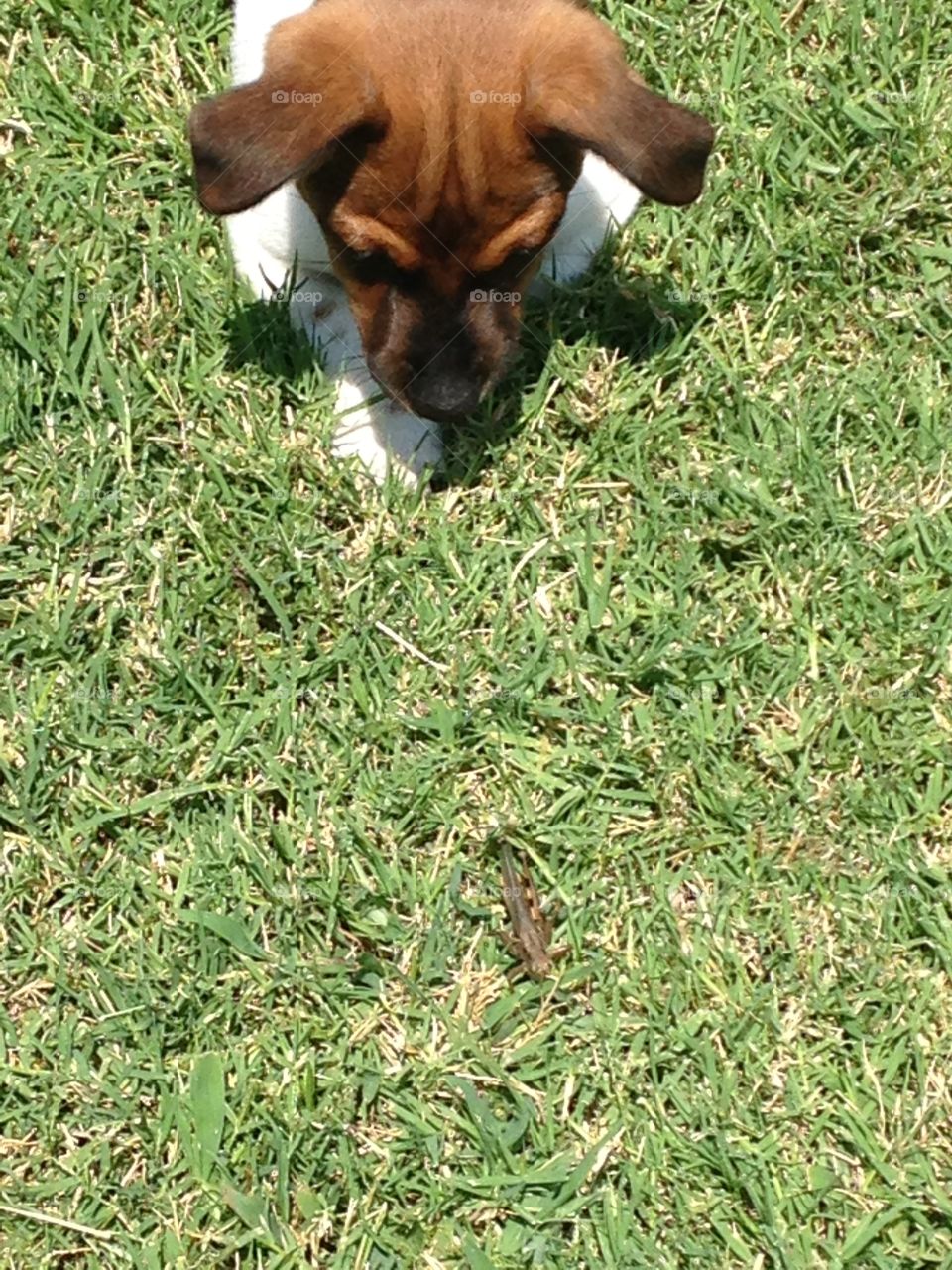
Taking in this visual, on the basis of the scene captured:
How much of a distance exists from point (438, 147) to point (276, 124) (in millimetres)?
424

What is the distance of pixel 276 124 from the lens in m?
4.63

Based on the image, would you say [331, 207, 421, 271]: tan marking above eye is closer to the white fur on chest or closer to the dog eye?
the dog eye

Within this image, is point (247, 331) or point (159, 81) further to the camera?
point (159, 81)

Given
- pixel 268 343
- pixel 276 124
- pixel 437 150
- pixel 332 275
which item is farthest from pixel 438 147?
pixel 268 343

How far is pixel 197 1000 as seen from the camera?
4.77m

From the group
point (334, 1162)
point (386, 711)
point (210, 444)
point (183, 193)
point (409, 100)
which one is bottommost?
point (334, 1162)

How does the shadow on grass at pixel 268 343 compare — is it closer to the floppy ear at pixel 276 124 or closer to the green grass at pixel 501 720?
the green grass at pixel 501 720

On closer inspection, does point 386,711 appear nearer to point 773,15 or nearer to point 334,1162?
point 334,1162

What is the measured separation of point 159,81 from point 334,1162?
3596mm

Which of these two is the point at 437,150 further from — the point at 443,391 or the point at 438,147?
the point at 443,391

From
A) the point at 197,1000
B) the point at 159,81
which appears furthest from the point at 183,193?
the point at 197,1000

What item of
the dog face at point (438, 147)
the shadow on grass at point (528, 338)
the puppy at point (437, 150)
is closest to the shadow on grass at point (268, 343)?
the shadow on grass at point (528, 338)

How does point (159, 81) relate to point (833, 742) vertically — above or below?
above

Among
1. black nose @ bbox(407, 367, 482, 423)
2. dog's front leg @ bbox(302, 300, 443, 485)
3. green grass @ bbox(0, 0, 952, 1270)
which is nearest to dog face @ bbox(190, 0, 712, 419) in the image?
black nose @ bbox(407, 367, 482, 423)
